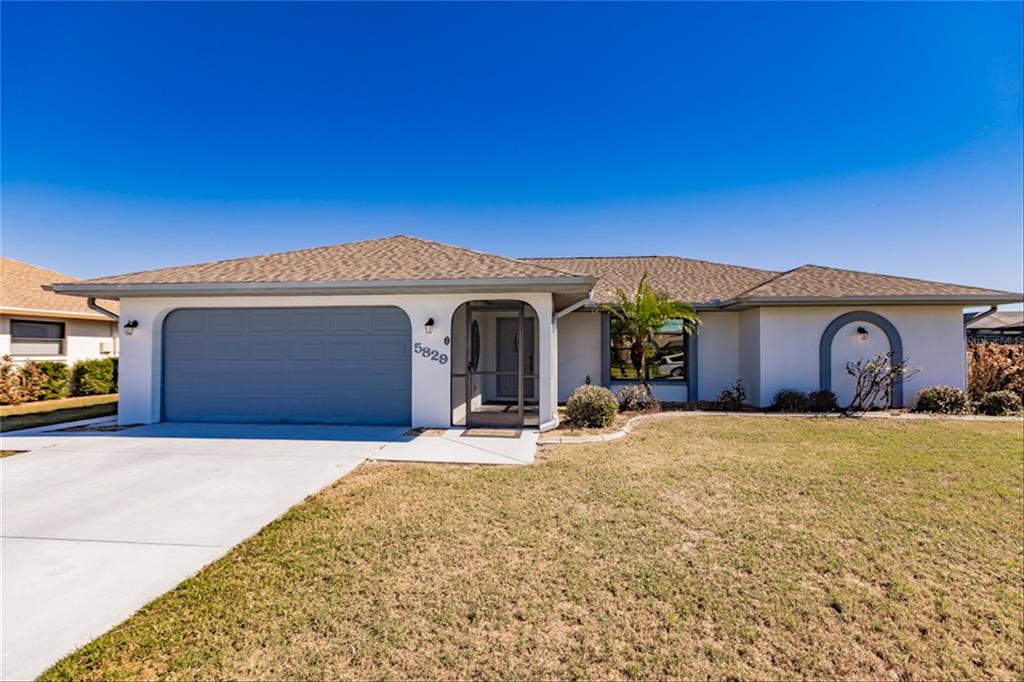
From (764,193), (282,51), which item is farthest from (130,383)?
(764,193)

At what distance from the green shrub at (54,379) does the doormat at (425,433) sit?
14260 mm

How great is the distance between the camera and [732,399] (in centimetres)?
1202

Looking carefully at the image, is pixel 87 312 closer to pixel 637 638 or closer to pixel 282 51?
pixel 282 51

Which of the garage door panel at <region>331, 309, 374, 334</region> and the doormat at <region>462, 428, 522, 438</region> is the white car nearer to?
the doormat at <region>462, 428, 522, 438</region>

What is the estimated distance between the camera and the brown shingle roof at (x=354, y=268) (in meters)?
9.01

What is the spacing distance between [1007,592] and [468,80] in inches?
525

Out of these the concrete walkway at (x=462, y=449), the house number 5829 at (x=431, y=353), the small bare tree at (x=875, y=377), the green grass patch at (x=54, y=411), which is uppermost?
the house number 5829 at (x=431, y=353)

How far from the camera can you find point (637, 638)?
2.77 m

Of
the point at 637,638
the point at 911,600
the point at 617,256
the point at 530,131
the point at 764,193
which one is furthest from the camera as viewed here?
the point at 617,256

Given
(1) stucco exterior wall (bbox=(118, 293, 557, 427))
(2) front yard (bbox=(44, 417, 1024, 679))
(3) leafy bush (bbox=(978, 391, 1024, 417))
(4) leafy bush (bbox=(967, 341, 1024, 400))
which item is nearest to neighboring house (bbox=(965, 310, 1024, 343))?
(4) leafy bush (bbox=(967, 341, 1024, 400))

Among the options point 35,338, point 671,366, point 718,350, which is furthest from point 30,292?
point 718,350

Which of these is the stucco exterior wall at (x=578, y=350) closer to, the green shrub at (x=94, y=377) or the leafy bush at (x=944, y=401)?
the leafy bush at (x=944, y=401)

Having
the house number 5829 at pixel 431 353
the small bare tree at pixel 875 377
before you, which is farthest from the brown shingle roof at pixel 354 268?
the small bare tree at pixel 875 377

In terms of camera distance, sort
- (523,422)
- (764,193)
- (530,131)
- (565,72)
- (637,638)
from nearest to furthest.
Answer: (637,638) → (523,422) → (565,72) → (530,131) → (764,193)
